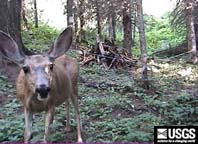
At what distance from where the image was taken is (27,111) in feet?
19.7

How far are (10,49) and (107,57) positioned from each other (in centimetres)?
1086

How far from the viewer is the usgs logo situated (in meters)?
4.24

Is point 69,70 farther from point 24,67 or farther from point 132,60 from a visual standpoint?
point 132,60

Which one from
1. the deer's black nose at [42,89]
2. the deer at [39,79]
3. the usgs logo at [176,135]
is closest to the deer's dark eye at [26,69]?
the deer at [39,79]

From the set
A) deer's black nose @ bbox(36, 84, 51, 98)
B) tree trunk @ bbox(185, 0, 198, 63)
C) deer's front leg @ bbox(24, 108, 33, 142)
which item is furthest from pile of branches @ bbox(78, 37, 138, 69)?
deer's black nose @ bbox(36, 84, 51, 98)

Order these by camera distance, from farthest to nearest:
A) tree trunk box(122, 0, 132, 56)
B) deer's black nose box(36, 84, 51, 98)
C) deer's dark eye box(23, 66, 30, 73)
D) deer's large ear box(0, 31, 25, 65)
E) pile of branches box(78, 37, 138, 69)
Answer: tree trunk box(122, 0, 132, 56), pile of branches box(78, 37, 138, 69), deer's large ear box(0, 31, 25, 65), deer's dark eye box(23, 66, 30, 73), deer's black nose box(36, 84, 51, 98)

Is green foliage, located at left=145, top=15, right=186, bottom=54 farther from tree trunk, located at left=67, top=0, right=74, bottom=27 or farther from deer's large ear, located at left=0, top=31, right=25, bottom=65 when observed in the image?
deer's large ear, located at left=0, top=31, right=25, bottom=65

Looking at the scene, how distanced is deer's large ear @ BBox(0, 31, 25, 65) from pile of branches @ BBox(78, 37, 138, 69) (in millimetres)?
10130

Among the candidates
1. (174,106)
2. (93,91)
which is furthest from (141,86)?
(174,106)

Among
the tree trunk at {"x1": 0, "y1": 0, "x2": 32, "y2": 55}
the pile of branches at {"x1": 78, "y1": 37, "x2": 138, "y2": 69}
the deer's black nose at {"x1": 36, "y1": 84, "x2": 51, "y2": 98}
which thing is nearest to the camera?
the deer's black nose at {"x1": 36, "y1": 84, "x2": 51, "y2": 98}

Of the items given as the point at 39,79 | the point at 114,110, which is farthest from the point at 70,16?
the point at 39,79

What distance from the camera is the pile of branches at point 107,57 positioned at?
16.5 meters

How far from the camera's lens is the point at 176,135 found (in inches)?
171

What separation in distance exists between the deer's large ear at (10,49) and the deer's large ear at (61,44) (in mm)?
439
